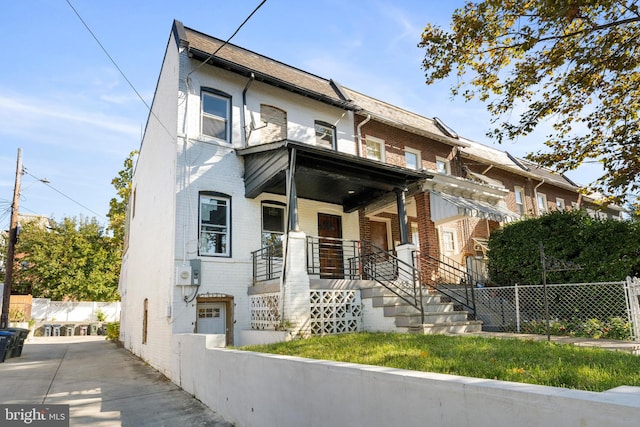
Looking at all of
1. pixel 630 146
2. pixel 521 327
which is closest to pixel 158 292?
pixel 521 327

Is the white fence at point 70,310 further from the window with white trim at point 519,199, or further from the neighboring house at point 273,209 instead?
the window with white trim at point 519,199

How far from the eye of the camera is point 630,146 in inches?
347

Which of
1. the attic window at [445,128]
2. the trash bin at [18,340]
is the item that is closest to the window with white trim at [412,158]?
the attic window at [445,128]

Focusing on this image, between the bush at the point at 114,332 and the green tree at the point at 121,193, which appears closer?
the bush at the point at 114,332

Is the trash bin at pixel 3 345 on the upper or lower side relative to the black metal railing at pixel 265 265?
lower

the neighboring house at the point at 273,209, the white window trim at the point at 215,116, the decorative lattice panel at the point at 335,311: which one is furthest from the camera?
the white window trim at the point at 215,116

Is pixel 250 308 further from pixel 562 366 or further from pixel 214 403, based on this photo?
pixel 562 366

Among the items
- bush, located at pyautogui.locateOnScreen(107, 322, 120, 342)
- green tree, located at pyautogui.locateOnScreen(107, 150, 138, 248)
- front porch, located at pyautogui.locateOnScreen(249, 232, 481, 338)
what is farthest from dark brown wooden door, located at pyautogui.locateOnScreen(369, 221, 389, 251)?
green tree, located at pyautogui.locateOnScreen(107, 150, 138, 248)

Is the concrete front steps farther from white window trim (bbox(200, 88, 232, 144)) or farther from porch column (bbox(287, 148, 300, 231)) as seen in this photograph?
white window trim (bbox(200, 88, 232, 144))

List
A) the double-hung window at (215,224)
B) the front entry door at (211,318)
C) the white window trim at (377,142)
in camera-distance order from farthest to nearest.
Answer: the white window trim at (377,142) < the double-hung window at (215,224) < the front entry door at (211,318)

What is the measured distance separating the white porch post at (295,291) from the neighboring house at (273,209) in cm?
3

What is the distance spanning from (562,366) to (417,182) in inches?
323

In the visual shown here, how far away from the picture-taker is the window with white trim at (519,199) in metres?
20.7

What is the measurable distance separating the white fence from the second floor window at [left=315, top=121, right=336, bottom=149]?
25651mm
